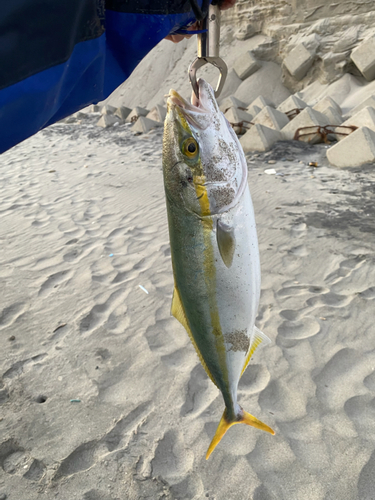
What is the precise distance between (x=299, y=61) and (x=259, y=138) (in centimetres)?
431

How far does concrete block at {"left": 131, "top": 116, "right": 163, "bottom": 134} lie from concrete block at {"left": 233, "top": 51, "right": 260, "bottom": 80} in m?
3.27

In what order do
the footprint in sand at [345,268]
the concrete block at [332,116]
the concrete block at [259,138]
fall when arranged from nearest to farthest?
1. the footprint in sand at [345,268]
2. the concrete block at [259,138]
3. the concrete block at [332,116]

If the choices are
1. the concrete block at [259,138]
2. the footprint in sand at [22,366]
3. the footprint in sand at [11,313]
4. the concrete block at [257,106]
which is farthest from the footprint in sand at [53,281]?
the concrete block at [257,106]

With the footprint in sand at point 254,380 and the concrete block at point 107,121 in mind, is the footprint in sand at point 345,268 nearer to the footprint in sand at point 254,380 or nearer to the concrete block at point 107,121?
the footprint in sand at point 254,380

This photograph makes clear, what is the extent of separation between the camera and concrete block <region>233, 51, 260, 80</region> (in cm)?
1122

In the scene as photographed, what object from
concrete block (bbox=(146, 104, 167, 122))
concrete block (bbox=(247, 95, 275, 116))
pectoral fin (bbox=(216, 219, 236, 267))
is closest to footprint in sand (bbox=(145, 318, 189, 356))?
pectoral fin (bbox=(216, 219, 236, 267))

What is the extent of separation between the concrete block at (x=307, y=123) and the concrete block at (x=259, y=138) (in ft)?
0.81

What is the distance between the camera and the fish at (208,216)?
1.29 meters

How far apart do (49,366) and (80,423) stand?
1.96 ft

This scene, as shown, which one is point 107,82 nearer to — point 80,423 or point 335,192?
point 80,423

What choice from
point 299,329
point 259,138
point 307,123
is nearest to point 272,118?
point 307,123

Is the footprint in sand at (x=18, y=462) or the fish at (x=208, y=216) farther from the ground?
the fish at (x=208, y=216)

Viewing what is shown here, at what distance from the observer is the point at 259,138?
738cm

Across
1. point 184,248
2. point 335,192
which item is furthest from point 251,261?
point 335,192
